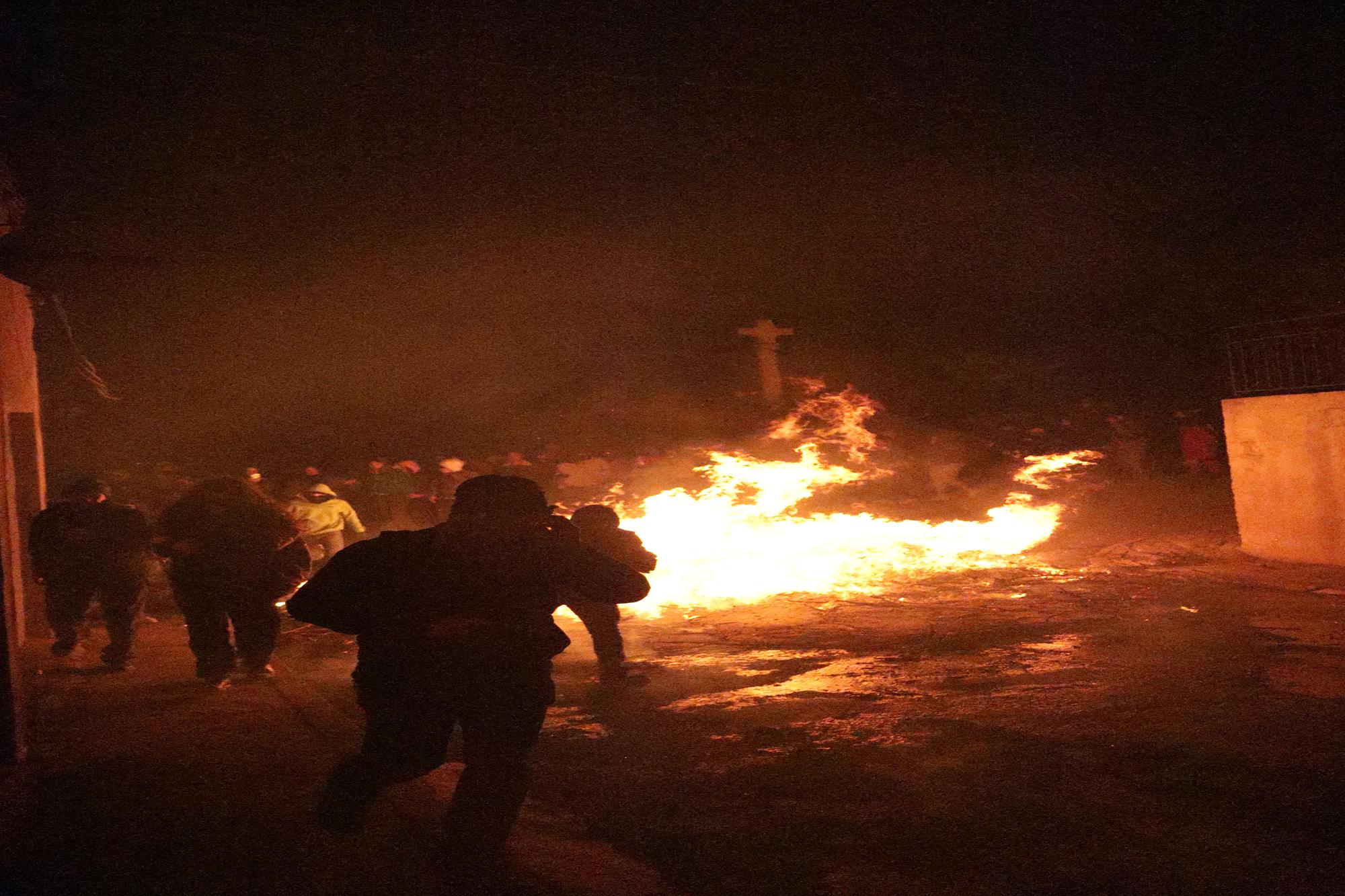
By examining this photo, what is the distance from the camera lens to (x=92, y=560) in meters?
7.88

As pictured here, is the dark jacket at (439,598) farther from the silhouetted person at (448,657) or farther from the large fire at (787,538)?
the large fire at (787,538)

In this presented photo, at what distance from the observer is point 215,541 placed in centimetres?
729

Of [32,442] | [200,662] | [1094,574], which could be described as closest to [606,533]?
[200,662]

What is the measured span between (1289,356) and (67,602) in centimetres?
1246

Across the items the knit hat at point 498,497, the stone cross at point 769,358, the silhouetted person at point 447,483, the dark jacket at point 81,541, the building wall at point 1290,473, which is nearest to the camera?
the knit hat at point 498,497

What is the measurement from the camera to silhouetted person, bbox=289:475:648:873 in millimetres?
3557

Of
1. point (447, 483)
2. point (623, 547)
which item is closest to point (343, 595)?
point (623, 547)

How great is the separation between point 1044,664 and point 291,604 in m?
5.26

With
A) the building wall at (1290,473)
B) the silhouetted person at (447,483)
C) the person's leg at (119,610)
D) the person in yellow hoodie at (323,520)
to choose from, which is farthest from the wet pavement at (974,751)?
the silhouetted person at (447,483)

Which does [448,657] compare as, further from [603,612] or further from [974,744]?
[603,612]

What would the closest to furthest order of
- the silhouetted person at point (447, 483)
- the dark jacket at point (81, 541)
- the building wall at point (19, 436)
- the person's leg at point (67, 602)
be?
the dark jacket at point (81, 541) → the person's leg at point (67, 602) → the building wall at point (19, 436) → the silhouetted person at point (447, 483)

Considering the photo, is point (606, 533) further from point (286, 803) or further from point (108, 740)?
point (108, 740)

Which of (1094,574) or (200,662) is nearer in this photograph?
(200,662)

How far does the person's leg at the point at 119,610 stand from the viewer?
7.93m
